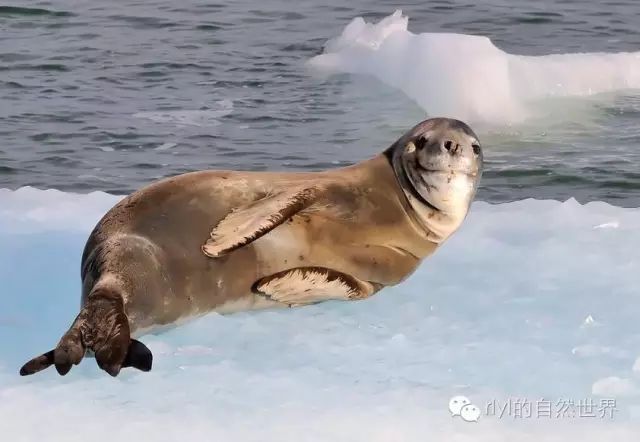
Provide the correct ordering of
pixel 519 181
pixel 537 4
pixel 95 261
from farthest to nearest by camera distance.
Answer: pixel 537 4 → pixel 519 181 → pixel 95 261

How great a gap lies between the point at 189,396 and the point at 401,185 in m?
1.33

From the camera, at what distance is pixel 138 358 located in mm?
3275

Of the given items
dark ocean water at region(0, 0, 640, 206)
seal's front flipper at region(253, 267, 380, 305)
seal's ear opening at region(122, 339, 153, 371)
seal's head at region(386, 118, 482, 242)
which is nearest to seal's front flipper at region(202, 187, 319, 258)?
seal's front flipper at region(253, 267, 380, 305)

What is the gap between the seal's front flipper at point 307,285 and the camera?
3.92 metres

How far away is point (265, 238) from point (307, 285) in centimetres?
21

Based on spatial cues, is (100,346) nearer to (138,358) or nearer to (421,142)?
(138,358)

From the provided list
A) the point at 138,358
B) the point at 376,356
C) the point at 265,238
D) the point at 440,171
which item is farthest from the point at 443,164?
the point at 138,358

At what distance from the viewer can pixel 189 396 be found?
3410 mm

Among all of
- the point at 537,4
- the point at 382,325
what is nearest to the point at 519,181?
the point at 382,325

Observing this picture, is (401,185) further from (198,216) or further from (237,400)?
(237,400)

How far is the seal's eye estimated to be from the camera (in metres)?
4.34

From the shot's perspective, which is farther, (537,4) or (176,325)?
(537,4)

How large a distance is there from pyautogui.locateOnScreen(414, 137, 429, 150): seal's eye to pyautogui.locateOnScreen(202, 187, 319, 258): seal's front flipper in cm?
52

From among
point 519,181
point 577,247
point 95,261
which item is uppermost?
point 95,261
